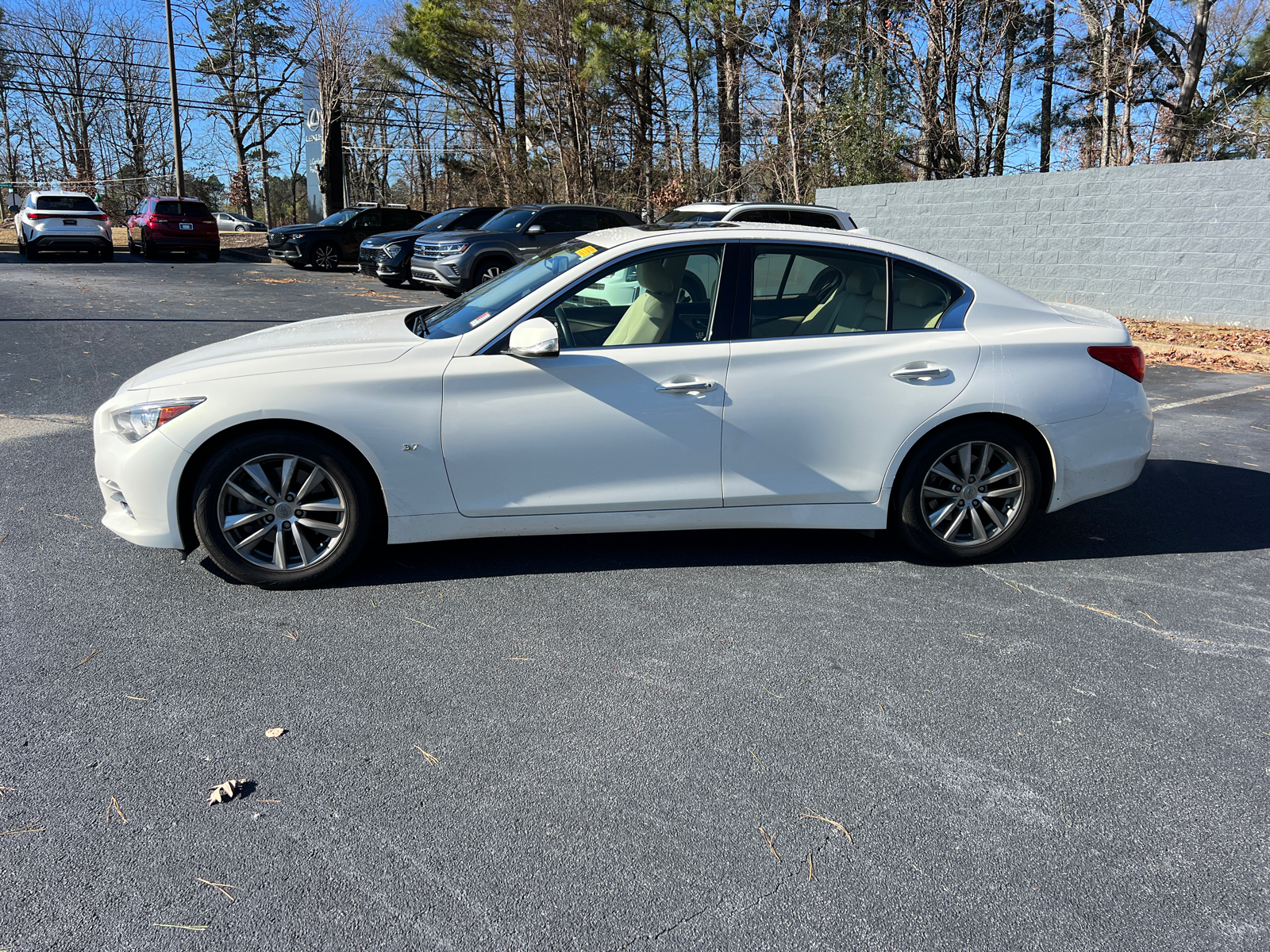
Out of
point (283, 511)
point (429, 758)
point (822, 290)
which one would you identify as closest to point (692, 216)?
point (822, 290)

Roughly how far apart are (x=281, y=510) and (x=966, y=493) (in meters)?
3.20

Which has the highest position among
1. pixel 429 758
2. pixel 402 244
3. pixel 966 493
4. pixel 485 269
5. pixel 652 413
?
pixel 402 244

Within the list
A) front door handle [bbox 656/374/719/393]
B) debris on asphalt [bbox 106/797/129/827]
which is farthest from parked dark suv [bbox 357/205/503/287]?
debris on asphalt [bbox 106/797/129/827]

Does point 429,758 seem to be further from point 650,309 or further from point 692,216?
point 692,216

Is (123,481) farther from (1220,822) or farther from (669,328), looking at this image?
(1220,822)

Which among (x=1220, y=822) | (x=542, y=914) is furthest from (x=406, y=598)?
(x=1220, y=822)

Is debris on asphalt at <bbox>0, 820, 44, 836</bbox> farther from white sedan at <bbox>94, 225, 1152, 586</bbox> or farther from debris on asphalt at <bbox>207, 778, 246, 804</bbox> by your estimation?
white sedan at <bbox>94, 225, 1152, 586</bbox>

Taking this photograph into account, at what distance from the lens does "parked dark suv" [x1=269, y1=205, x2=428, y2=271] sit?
23047 mm

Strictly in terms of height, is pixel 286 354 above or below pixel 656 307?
below

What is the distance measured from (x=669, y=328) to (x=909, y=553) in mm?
1690

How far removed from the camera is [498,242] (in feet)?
53.7

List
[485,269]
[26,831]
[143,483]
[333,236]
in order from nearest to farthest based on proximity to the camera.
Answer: [26,831] → [143,483] → [485,269] → [333,236]

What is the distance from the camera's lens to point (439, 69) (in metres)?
31.1

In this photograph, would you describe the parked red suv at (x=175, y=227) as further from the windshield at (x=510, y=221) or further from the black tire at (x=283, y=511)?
the black tire at (x=283, y=511)
